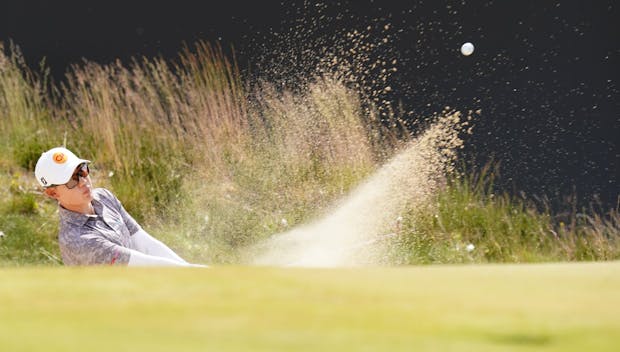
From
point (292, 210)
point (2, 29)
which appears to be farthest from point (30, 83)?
point (292, 210)

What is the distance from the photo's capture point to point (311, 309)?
4.87ft

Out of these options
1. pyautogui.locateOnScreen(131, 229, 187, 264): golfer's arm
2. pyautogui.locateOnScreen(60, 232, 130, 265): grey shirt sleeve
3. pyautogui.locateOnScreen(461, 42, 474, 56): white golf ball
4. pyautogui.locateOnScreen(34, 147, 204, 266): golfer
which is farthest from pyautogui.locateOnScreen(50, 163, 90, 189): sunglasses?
pyautogui.locateOnScreen(461, 42, 474, 56): white golf ball

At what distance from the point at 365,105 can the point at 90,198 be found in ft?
8.73

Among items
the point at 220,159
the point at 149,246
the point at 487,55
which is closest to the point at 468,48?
the point at 487,55

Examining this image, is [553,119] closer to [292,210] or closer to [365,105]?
[365,105]

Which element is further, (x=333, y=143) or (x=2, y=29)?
(x=2, y=29)

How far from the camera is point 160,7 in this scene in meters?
7.35

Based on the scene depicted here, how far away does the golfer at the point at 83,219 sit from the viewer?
4566 mm

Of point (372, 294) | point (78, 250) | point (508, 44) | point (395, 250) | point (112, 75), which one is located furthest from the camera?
point (112, 75)

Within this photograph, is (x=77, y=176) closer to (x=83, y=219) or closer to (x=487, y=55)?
(x=83, y=219)

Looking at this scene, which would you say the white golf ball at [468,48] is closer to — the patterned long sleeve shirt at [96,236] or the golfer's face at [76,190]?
the patterned long sleeve shirt at [96,236]

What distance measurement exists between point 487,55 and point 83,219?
10.4 feet

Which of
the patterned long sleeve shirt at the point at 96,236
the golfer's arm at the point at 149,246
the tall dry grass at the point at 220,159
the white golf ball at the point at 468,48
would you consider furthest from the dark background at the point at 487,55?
the patterned long sleeve shirt at the point at 96,236

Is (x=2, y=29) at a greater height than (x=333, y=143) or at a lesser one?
greater
